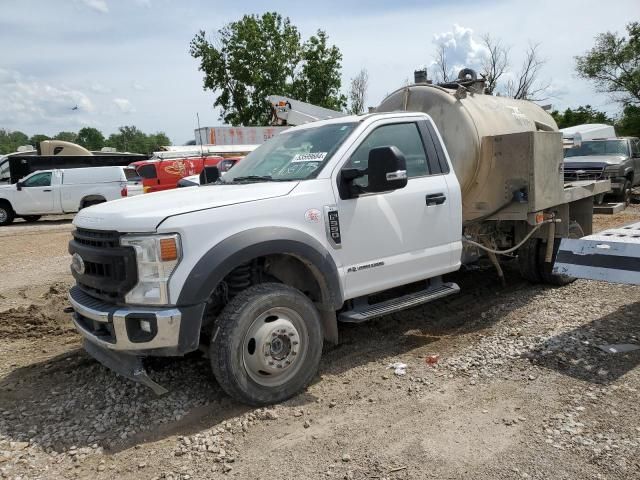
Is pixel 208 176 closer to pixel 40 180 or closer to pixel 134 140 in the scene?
pixel 40 180

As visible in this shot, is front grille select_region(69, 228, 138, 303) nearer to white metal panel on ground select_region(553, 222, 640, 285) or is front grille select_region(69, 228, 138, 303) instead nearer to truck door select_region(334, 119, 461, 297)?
truck door select_region(334, 119, 461, 297)

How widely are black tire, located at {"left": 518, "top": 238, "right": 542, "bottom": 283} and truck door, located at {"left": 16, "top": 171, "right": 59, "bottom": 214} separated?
50.8 feet

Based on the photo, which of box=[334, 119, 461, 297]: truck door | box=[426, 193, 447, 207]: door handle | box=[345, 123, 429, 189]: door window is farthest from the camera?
box=[426, 193, 447, 207]: door handle

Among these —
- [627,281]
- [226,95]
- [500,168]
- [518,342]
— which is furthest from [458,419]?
[226,95]

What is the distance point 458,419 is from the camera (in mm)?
3545

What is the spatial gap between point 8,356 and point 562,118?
43.9 metres

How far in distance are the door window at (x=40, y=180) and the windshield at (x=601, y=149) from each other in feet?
52.8

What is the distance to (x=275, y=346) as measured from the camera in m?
3.80

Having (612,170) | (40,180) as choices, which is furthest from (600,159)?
(40,180)

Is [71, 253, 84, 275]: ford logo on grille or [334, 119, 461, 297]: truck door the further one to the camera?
[334, 119, 461, 297]: truck door

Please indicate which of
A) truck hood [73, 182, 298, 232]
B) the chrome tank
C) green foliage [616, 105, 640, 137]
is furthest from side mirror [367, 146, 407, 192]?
green foliage [616, 105, 640, 137]

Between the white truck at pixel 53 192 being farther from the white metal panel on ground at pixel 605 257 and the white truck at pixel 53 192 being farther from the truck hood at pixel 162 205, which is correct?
the white metal panel on ground at pixel 605 257

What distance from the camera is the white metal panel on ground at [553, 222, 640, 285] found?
4.29 metres

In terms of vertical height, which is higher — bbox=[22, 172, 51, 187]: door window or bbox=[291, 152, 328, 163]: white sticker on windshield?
bbox=[291, 152, 328, 163]: white sticker on windshield
